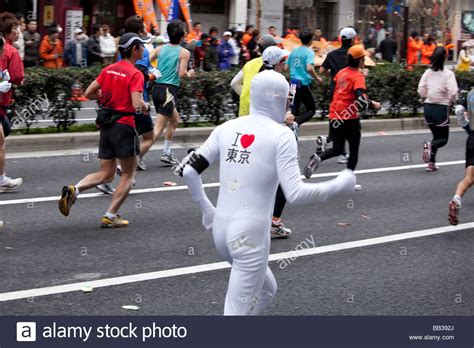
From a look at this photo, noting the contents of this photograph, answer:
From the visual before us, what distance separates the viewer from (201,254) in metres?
8.41

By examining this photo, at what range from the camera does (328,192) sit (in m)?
4.91

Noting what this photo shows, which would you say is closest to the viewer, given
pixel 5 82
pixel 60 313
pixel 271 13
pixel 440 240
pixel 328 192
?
pixel 328 192

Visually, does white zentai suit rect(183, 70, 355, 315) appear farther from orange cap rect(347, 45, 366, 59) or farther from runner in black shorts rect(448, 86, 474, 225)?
Result: orange cap rect(347, 45, 366, 59)

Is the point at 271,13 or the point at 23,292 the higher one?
the point at 271,13

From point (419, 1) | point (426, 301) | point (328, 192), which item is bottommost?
point (426, 301)

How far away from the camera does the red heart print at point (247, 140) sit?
201 inches

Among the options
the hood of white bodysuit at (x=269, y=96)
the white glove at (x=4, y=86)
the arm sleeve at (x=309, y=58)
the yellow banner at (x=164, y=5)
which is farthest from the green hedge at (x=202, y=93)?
the yellow banner at (x=164, y=5)

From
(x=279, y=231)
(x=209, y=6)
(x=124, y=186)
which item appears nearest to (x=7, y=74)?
(x=124, y=186)

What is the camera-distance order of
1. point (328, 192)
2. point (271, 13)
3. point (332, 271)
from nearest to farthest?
point (328, 192) < point (332, 271) < point (271, 13)

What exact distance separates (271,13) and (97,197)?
3146cm

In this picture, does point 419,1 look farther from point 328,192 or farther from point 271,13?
point 328,192

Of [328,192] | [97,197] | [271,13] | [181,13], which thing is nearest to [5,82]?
[97,197]

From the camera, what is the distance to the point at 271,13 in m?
41.1

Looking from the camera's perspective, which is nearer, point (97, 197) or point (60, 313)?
point (60, 313)
